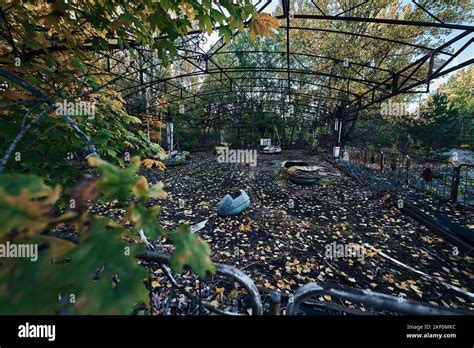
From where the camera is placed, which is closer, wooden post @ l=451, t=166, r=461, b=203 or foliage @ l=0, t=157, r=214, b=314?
foliage @ l=0, t=157, r=214, b=314

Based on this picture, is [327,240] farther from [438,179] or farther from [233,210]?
[438,179]

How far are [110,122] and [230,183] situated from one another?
7811 millimetres

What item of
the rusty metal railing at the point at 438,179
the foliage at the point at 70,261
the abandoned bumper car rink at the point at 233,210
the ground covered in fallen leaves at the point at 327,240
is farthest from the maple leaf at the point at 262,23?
the rusty metal railing at the point at 438,179

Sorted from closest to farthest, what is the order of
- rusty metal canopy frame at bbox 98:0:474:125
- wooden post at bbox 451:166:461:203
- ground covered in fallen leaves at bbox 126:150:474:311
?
ground covered in fallen leaves at bbox 126:150:474:311, rusty metal canopy frame at bbox 98:0:474:125, wooden post at bbox 451:166:461:203

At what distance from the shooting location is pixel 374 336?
1044mm

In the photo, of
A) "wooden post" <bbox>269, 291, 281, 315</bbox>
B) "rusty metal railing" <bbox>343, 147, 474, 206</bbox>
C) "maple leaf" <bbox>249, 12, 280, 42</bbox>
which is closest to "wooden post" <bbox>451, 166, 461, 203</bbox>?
"rusty metal railing" <bbox>343, 147, 474, 206</bbox>

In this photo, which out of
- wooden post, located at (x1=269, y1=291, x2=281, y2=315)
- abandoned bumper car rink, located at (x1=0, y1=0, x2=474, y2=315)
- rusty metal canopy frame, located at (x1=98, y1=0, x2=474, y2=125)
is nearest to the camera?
abandoned bumper car rink, located at (x1=0, y1=0, x2=474, y2=315)

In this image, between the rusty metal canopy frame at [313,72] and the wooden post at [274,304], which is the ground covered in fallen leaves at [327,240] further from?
the rusty metal canopy frame at [313,72]

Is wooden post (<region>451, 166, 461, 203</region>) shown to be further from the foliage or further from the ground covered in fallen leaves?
the foliage

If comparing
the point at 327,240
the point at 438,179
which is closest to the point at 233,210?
the point at 327,240

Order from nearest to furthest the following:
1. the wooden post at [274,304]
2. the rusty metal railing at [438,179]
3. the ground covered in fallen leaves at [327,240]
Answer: the wooden post at [274,304], the ground covered in fallen leaves at [327,240], the rusty metal railing at [438,179]

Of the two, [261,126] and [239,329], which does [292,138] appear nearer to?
[261,126]

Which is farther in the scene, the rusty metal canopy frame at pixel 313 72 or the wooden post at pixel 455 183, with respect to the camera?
the wooden post at pixel 455 183

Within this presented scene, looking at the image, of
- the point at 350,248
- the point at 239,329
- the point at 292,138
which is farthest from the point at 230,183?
the point at 292,138
